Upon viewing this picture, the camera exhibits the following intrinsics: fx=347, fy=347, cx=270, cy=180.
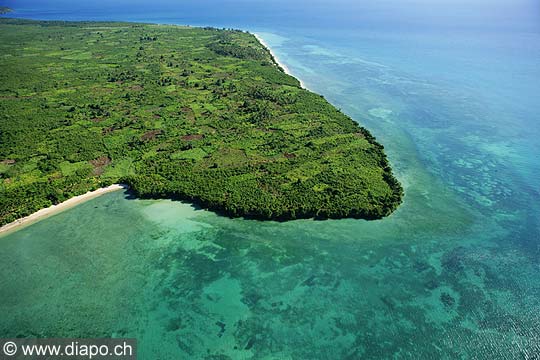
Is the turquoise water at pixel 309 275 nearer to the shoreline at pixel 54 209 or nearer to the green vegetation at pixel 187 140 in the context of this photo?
the shoreline at pixel 54 209

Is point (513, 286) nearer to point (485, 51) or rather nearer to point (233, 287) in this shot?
point (233, 287)

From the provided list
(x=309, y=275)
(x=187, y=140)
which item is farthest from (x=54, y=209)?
(x=309, y=275)

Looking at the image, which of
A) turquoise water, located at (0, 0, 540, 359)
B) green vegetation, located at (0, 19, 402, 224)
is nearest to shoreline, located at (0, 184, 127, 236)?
green vegetation, located at (0, 19, 402, 224)

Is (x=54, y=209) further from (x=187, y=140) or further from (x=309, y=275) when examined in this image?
(x=309, y=275)

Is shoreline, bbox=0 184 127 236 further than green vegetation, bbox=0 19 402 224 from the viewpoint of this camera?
No

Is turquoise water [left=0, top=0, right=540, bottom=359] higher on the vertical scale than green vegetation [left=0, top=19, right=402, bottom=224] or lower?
lower

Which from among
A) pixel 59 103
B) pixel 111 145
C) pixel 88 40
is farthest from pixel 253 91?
pixel 88 40

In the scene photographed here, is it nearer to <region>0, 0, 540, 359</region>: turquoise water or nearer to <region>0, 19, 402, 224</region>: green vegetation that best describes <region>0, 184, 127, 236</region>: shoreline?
<region>0, 19, 402, 224</region>: green vegetation
